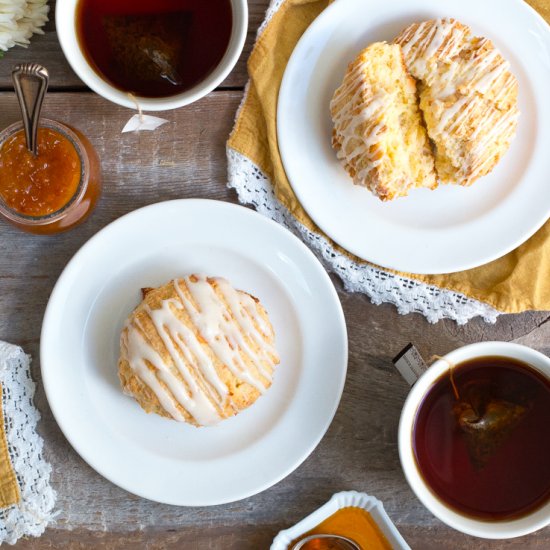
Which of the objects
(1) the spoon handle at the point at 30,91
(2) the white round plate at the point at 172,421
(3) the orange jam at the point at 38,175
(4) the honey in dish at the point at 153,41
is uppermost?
(4) the honey in dish at the point at 153,41

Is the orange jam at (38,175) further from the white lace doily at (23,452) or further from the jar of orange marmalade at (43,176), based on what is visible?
the white lace doily at (23,452)

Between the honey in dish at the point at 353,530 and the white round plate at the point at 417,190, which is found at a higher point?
the white round plate at the point at 417,190

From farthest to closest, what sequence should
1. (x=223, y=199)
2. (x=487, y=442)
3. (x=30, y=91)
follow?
(x=223, y=199) → (x=487, y=442) → (x=30, y=91)

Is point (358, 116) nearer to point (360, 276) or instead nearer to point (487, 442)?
point (360, 276)

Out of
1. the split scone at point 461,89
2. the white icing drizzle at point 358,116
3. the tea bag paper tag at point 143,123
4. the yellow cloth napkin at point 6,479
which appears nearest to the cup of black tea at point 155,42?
the tea bag paper tag at point 143,123

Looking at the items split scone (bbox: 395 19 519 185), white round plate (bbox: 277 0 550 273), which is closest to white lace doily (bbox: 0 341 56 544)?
white round plate (bbox: 277 0 550 273)

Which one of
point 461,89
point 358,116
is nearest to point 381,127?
A: point 358,116

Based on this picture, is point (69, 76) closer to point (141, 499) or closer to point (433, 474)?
point (141, 499)
